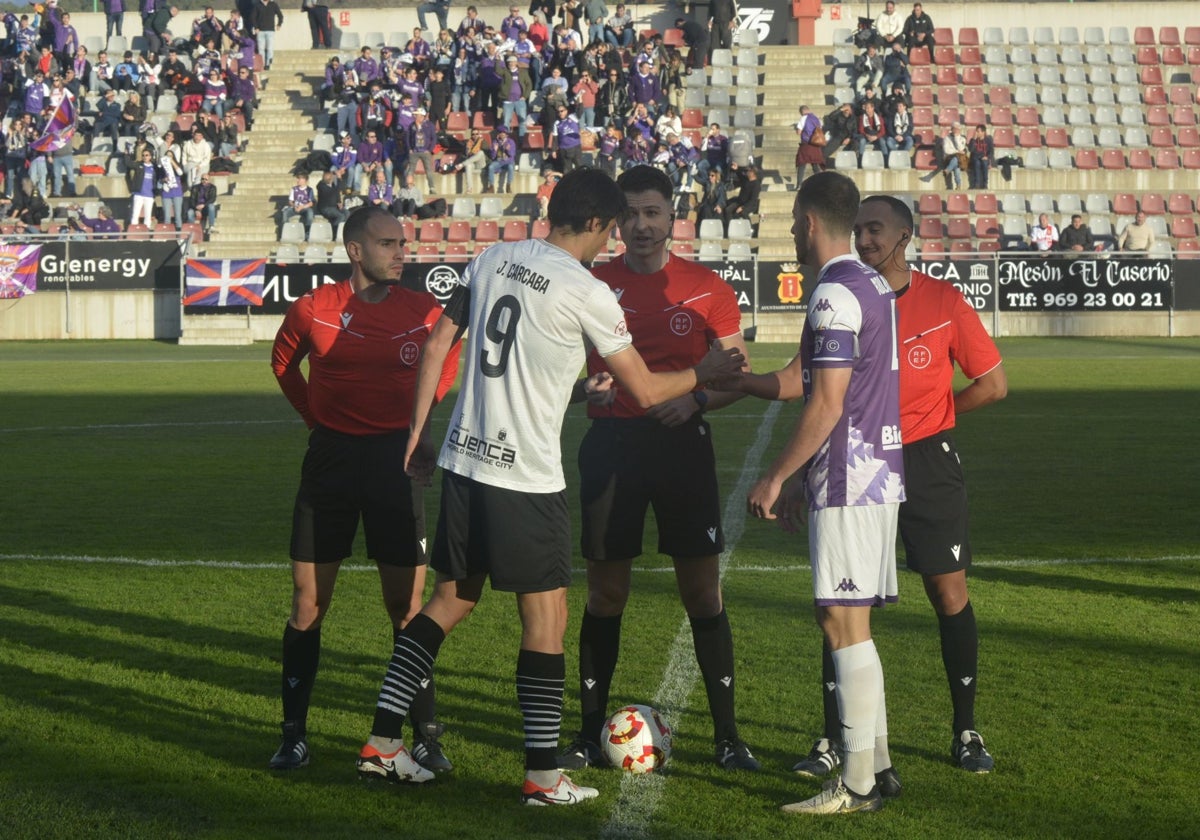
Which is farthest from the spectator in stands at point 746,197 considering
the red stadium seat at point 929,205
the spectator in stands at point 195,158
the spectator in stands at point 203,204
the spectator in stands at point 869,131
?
the spectator in stands at point 195,158

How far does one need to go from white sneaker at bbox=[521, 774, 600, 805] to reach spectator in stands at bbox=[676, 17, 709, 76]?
3570cm

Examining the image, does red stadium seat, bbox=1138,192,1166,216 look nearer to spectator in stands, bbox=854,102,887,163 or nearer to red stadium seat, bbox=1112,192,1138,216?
red stadium seat, bbox=1112,192,1138,216

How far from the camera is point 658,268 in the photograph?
6.04 metres

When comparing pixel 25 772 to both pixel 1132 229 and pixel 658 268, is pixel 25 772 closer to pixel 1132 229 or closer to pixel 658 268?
pixel 658 268

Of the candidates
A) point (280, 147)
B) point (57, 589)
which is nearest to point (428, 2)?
point (280, 147)

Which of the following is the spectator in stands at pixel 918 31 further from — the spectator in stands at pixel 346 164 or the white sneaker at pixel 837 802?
the white sneaker at pixel 837 802

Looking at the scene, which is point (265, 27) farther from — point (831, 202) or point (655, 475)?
point (831, 202)

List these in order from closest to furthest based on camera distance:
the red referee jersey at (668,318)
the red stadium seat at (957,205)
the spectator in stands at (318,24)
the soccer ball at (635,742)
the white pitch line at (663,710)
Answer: the white pitch line at (663,710) → the soccer ball at (635,742) → the red referee jersey at (668,318) → the red stadium seat at (957,205) → the spectator in stands at (318,24)

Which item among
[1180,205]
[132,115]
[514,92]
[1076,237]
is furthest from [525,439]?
[132,115]

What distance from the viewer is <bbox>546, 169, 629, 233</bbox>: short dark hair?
5.06 meters

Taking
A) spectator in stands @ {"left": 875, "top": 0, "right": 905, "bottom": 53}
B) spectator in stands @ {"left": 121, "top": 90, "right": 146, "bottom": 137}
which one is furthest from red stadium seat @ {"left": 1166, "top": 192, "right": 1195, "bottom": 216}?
spectator in stands @ {"left": 121, "top": 90, "right": 146, "bottom": 137}

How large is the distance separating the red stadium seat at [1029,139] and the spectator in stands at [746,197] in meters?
8.29

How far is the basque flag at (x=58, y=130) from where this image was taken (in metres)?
34.5

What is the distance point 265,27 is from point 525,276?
38.0m
